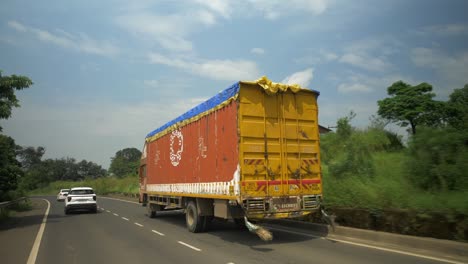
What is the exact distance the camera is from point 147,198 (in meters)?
18.5

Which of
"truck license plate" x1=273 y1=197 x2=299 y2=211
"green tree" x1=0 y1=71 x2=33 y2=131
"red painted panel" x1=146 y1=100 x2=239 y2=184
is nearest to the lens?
"truck license plate" x1=273 y1=197 x2=299 y2=211

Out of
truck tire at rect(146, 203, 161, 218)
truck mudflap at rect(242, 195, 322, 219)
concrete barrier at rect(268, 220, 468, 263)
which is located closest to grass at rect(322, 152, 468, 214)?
concrete barrier at rect(268, 220, 468, 263)

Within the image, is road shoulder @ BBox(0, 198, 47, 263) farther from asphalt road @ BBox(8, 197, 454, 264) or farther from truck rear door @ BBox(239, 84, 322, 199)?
truck rear door @ BBox(239, 84, 322, 199)

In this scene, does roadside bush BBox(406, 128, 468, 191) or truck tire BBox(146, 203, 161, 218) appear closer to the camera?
roadside bush BBox(406, 128, 468, 191)

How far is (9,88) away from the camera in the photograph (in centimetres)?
1548

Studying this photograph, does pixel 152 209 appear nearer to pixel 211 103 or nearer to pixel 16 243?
pixel 16 243

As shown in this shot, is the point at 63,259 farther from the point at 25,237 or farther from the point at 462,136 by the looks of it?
the point at 462,136

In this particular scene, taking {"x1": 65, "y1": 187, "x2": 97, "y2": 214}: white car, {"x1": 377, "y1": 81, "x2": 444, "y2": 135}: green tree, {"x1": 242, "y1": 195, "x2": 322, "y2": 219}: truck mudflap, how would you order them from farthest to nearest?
1. {"x1": 377, "y1": 81, "x2": 444, "y2": 135}: green tree
2. {"x1": 65, "y1": 187, "x2": 97, "y2": 214}: white car
3. {"x1": 242, "y1": 195, "x2": 322, "y2": 219}: truck mudflap

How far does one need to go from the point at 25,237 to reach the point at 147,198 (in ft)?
22.5

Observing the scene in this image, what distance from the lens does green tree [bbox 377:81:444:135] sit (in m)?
44.1

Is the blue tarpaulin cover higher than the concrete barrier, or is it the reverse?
the blue tarpaulin cover

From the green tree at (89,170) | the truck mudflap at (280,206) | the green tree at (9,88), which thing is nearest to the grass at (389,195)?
the truck mudflap at (280,206)

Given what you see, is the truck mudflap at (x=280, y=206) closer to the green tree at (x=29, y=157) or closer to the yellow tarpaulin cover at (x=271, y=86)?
the yellow tarpaulin cover at (x=271, y=86)

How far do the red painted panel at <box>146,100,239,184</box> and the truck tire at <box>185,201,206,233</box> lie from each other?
0.86 meters
